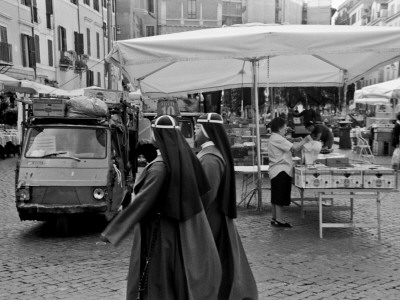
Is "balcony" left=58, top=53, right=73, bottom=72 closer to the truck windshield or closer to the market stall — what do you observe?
the truck windshield

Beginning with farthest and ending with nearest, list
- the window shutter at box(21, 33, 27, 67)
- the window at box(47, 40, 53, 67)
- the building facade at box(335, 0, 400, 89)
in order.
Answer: the building facade at box(335, 0, 400, 89) → the window at box(47, 40, 53, 67) → the window shutter at box(21, 33, 27, 67)

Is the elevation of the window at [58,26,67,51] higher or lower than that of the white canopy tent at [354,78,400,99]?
higher

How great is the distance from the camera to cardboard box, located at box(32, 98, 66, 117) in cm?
806

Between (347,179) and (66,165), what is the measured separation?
3961 mm

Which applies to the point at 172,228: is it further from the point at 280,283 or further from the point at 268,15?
the point at 268,15

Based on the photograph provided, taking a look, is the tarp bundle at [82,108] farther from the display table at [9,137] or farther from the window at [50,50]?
the window at [50,50]

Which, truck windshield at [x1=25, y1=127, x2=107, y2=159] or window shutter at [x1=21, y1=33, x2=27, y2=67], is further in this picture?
window shutter at [x1=21, y1=33, x2=27, y2=67]

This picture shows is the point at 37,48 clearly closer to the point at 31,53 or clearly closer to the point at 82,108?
the point at 31,53

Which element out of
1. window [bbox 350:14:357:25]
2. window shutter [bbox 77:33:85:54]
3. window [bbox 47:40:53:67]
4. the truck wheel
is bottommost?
the truck wheel

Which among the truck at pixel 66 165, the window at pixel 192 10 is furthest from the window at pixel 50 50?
the window at pixel 192 10

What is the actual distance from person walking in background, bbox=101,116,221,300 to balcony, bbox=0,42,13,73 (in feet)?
74.5

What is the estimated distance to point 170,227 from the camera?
380 cm

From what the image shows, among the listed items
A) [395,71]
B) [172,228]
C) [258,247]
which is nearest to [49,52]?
[258,247]

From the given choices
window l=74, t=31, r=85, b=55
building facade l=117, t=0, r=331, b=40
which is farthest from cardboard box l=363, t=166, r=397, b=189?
building facade l=117, t=0, r=331, b=40
